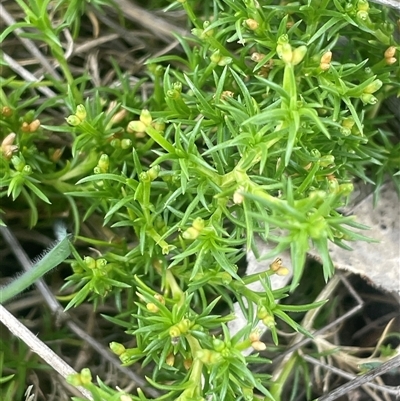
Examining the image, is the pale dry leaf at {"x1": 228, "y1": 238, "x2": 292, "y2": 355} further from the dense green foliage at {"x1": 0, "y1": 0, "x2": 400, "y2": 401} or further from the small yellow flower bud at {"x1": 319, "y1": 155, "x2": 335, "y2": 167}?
the small yellow flower bud at {"x1": 319, "y1": 155, "x2": 335, "y2": 167}

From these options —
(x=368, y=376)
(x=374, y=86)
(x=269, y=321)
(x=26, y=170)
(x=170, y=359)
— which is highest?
(x=374, y=86)

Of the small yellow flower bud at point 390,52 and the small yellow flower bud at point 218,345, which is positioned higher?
the small yellow flower bud at point 390,52

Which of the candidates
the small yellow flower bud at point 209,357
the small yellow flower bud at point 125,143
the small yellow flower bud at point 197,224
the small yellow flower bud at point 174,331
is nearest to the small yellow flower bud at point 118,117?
the small yellow flower bud at point 125,143

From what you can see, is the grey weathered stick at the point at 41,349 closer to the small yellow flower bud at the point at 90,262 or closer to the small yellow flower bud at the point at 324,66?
the small yellow flower bud at the point at 90,262

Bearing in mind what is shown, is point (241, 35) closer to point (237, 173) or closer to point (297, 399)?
point (237, 173)

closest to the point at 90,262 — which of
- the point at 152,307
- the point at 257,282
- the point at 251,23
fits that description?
the point at 152,307

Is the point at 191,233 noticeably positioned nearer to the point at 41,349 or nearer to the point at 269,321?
the point at 269,321

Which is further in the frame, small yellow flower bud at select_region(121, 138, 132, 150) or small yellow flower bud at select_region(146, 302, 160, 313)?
small yellow flower bud at select_region(121, 138, 132, 150)

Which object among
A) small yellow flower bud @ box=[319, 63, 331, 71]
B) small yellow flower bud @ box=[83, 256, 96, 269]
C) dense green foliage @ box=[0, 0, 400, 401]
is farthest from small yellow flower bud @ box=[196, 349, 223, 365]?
small yellow flower bud @ box=[319, 63, 331, 71]

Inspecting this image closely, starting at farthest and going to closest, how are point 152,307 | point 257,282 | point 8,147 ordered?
point 257,282
point 8,147
point 152,307
